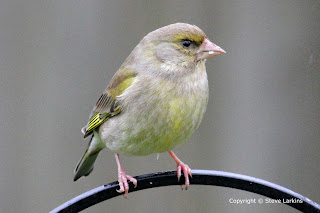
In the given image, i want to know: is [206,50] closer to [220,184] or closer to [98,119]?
[98,119]

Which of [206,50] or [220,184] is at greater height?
[206,50]

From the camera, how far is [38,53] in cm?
484

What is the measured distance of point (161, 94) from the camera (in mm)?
3277

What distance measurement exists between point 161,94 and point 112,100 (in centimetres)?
43

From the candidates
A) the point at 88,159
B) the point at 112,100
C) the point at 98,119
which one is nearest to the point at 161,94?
the point at 112,100

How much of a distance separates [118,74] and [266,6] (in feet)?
5.39

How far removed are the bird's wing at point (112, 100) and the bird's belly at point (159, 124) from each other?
162 millimetres

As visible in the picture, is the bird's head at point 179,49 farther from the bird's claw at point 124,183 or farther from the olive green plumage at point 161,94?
the bird's claw at point 124,183

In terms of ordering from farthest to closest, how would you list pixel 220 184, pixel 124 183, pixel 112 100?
pixel 112 100 < pixel 124 183 < pixel 220 184

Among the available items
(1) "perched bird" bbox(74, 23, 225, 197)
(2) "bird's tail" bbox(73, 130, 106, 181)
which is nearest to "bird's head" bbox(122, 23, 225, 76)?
(1) "perched bird" bbox(74, 23, 225, 197)

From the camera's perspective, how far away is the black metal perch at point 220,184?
99.0 inches

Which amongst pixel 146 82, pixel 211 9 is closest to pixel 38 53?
pixel 211 9

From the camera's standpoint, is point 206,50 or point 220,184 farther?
point 206,50

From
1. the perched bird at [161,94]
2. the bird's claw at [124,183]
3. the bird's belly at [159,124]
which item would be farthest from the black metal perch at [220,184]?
the bird's belly at [159,124]
